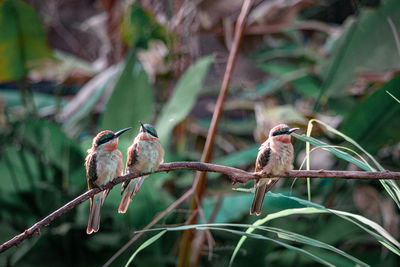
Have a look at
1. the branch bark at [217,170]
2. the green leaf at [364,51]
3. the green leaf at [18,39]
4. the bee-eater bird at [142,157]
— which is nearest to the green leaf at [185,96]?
the green leaf at [364,51]

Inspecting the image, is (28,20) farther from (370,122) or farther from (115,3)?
(370,122)

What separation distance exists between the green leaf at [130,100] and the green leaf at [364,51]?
2.19 feet

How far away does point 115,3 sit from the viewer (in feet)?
9.27

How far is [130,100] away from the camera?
1817mm

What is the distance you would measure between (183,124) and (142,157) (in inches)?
57.3

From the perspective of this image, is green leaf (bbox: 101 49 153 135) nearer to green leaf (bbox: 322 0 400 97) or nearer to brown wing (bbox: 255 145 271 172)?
green leaf (bbox: 322 0 400 97)

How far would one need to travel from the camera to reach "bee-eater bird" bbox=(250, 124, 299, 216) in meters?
0.77

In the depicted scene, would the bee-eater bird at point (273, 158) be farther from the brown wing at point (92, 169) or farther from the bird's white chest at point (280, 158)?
the brown wing at point (92, 169)

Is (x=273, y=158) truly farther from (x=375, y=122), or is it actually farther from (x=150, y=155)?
(x=375, y=122)

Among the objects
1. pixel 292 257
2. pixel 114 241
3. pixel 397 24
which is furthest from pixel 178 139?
pixel 397 24

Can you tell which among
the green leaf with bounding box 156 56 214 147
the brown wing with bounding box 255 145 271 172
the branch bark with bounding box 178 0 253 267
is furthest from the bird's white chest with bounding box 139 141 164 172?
the green leaf with bounding box 156 56 214 147

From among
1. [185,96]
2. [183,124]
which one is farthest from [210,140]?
[183,124]

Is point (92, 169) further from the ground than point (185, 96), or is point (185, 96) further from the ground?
point (185, 96)

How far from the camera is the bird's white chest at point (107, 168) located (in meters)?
0.88
